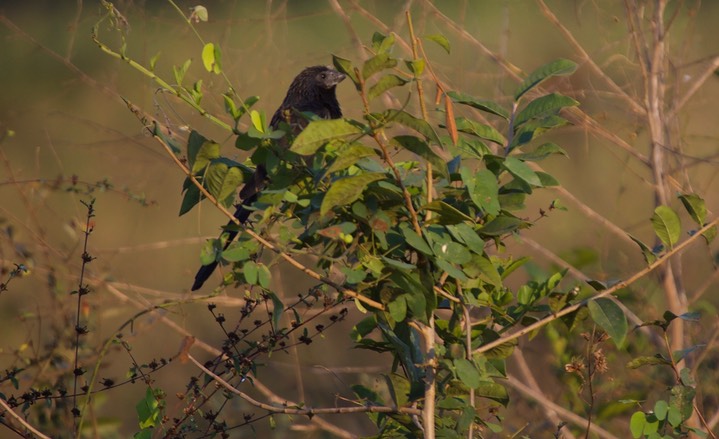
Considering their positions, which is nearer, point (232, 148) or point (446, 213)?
point (446, 213)

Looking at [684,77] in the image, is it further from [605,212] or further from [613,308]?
[605,212]

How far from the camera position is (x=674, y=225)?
1946 mm

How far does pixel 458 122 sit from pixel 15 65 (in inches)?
302

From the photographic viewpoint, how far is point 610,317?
182cm

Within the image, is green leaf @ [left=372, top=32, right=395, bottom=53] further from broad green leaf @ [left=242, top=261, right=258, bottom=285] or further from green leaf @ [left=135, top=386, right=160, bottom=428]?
green leaf @ [left=135, top=386, right=160, bottom=428]

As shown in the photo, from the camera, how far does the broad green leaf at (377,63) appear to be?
1.61 m

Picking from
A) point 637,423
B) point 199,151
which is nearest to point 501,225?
point 199,151

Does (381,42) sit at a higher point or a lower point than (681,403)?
higher

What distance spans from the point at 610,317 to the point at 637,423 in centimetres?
44

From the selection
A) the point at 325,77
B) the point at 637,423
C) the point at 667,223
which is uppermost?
the point at 325,77

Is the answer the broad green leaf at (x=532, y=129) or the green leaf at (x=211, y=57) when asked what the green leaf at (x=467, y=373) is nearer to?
the broad green leaf at (x=532, y=129)

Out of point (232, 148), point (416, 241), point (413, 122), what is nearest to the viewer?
point (413, 122)

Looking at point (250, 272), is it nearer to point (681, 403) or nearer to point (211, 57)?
point (211, 57)

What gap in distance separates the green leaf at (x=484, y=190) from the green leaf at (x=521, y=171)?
0.15 ft
